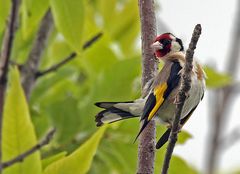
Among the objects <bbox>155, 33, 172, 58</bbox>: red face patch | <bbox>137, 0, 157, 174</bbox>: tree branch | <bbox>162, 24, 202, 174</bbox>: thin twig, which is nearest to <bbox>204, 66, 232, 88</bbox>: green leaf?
<bbox>155, 33, 172, 58</bbox>: red face patch

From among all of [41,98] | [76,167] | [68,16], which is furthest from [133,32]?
[76,167]

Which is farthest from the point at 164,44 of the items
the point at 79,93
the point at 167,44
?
the point at 79,93

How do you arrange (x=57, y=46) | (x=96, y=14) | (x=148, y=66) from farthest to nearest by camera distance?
(x=96, y=14) < (x=57, y=46) < (x=148, y=66)

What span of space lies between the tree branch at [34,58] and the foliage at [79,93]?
0.05 meters

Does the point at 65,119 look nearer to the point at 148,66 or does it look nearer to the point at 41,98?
the point at 41,98

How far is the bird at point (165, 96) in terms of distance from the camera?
6.27ft

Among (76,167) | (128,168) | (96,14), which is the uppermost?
(96,14)

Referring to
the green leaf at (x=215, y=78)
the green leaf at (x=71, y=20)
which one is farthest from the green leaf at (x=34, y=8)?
the green leaf at (x=215, y=78)

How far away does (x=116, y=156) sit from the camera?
94.7 inches

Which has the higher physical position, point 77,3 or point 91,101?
point 77,3

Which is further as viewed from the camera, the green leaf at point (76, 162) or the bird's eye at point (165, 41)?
the bird's eye at point (165, 41)

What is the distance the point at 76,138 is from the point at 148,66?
95 cm

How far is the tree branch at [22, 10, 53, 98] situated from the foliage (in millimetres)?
46

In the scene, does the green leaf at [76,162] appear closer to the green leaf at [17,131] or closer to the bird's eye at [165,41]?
the green leaf at [17,131]
